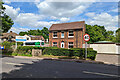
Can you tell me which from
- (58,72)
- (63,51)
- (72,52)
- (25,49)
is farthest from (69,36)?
(58,72)

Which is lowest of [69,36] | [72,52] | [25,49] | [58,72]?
[58,72]

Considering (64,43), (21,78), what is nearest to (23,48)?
(21,78)

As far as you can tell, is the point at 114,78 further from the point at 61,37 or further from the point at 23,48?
the point at 61,37

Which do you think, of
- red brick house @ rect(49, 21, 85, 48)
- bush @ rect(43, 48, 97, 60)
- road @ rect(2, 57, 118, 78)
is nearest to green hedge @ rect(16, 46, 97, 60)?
bush @ rect(43, 48, 97, 60)

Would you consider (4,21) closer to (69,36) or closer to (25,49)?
(25,49)

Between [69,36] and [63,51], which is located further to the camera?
[69,36]

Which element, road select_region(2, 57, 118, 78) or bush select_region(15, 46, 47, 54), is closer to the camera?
road select_region(2, 57, 118, 78)

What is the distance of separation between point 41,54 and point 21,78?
327 inches

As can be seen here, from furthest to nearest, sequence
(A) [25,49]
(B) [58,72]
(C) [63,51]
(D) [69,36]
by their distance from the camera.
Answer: (D) [69,36], (A) [25,49], (C) [63,51], (B) [58,72]

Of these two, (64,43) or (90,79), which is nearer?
(90,79)

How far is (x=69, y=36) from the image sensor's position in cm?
2206

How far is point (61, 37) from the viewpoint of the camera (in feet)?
75.6

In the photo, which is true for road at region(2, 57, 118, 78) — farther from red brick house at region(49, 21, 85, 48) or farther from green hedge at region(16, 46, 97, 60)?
red brick house at region(49, 21, 85, 48)

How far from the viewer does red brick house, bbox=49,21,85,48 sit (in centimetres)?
2089
